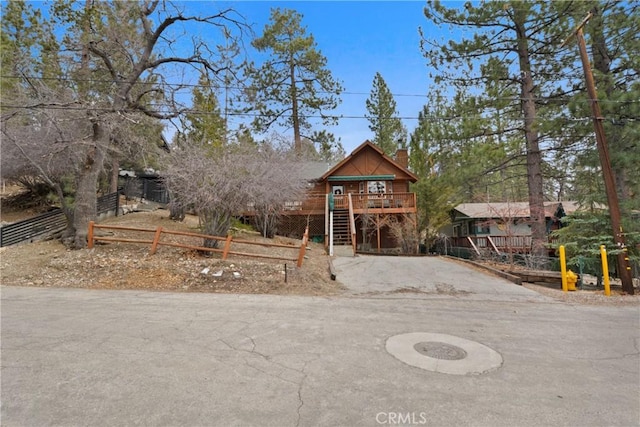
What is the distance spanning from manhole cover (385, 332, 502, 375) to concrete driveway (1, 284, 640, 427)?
0.31 feet

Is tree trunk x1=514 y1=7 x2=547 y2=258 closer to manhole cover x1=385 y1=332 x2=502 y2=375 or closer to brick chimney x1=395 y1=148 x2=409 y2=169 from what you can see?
brick chimney x1=395 y1=148 x2=409 y2=169

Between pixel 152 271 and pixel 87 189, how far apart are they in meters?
4.23

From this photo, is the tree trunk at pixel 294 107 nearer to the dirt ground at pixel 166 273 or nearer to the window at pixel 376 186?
the window at pixel 376 186

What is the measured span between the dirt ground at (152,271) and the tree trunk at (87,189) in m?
0.68

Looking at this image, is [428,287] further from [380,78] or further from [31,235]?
[380,78]

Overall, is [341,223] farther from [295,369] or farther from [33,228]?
[295,369]

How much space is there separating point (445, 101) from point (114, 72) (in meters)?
13.7

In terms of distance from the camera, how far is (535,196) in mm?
12922

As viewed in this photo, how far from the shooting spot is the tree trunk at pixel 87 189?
10070 millimetres

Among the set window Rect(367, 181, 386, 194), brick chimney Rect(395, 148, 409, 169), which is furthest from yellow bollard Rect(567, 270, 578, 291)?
brick chimney Rect(395, 148, 409, 169)

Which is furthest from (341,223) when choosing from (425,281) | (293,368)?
(293,368)

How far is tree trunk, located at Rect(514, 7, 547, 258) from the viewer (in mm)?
12695

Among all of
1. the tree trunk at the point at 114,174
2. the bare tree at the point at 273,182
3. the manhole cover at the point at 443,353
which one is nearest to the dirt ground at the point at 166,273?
the bare tree at the point at 273,182

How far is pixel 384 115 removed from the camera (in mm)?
30812
